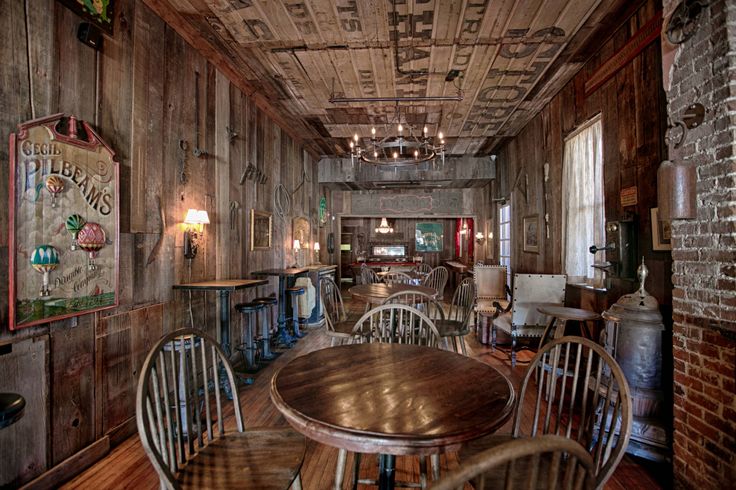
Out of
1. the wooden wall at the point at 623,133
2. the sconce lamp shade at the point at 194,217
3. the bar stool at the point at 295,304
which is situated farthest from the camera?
the bar stool at the point at 295,304

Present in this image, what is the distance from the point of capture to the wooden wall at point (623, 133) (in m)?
2.72

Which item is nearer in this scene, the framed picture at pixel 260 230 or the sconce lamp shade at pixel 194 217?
the sconce lamp shade at pixel 194 217

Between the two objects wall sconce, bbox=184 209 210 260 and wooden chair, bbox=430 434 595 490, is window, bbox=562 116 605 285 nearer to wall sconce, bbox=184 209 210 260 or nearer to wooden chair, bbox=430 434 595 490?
wooden chair, bbox=430 434 595 490

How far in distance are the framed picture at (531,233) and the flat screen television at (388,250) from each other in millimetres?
7798

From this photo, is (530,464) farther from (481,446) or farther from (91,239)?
(91,239)

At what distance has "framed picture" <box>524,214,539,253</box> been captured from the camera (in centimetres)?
530

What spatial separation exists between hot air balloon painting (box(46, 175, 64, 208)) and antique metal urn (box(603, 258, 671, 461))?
12.2 feet

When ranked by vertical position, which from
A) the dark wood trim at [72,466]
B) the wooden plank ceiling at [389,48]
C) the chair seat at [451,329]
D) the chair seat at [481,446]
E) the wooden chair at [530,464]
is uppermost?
the wooden plank ceiling at [389,48]

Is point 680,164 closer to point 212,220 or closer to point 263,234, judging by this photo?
point 212,220

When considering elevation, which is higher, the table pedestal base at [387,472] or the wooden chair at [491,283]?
the wooden chair at [491,283]

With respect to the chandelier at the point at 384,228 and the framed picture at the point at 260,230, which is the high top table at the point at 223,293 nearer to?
the framed picture at the point at 260,230

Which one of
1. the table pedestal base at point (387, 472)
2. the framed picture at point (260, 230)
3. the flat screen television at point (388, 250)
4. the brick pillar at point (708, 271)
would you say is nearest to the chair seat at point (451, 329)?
the brick pillar at point (708, 271)

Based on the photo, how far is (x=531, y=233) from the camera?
217 inches

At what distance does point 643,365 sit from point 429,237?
36.4ft
